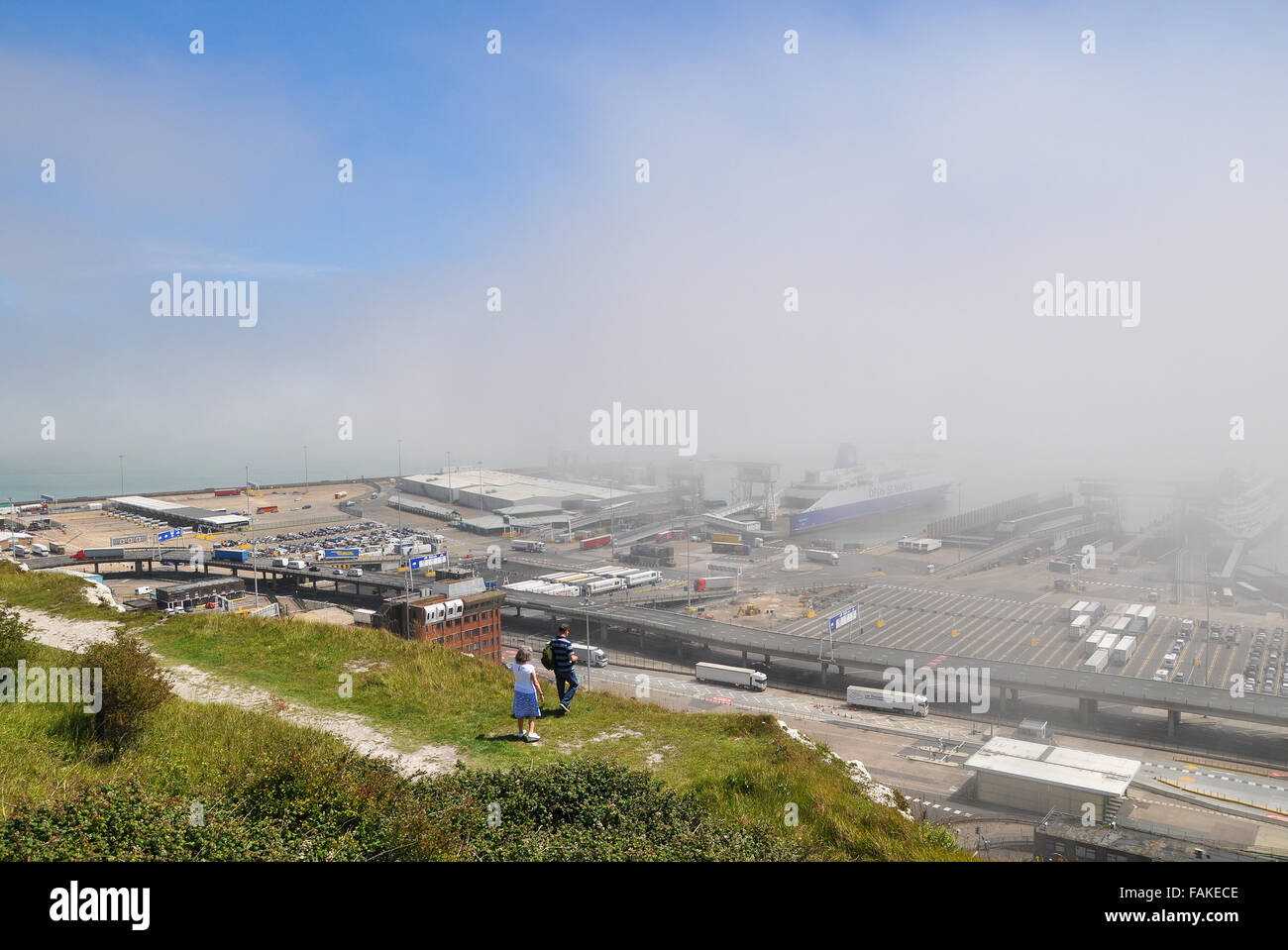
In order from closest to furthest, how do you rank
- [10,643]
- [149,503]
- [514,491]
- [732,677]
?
1. [10,643]
2. [732,677]
3. [149,503]
4. [514,491]

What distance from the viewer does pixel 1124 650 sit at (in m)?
27.6

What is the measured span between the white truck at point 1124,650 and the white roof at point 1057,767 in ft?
37.1

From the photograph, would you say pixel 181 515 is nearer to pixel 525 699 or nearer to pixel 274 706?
pixel 274 706

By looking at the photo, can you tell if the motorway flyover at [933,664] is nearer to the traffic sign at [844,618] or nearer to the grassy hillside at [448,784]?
the traffic sign at [844,618]

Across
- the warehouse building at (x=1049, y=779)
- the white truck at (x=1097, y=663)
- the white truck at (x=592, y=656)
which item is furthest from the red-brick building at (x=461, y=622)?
the white truck at (x=1097, y=663)

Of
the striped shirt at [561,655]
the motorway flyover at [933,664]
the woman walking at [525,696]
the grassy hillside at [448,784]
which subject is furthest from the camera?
the motorway flyover at [933,664]

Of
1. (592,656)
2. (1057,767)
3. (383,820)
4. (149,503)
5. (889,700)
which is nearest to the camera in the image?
(383,820)

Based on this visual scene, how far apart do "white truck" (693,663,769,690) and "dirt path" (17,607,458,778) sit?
64.9 feet

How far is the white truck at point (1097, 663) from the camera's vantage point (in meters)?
25.9

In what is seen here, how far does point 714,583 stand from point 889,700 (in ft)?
60.5

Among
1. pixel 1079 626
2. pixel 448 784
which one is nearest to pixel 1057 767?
pixel 1079 626

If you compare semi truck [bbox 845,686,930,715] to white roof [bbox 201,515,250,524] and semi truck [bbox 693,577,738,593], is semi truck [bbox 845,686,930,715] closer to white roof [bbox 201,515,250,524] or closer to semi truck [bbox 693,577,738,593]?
semi truck [bbox 693,577,738,593]
